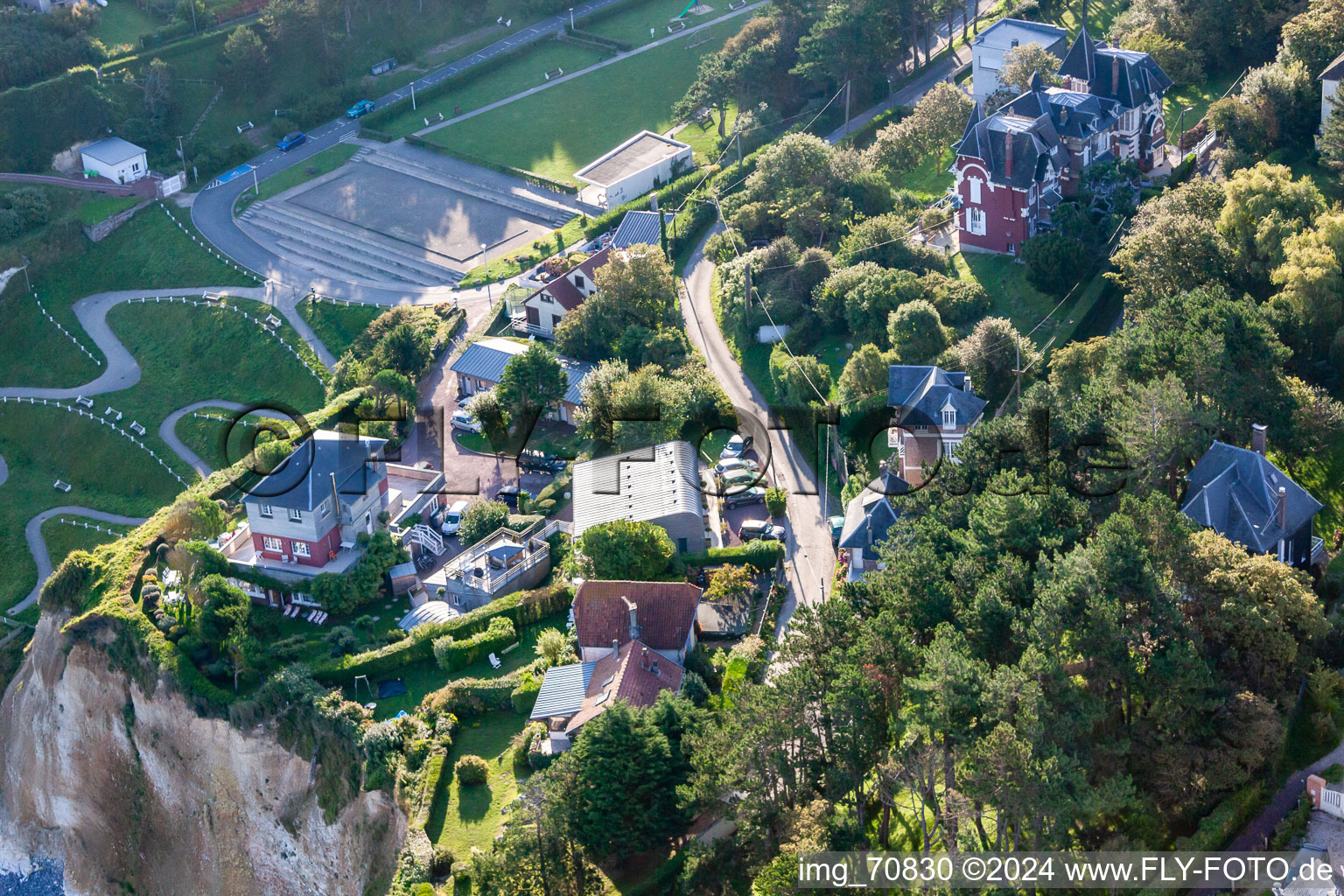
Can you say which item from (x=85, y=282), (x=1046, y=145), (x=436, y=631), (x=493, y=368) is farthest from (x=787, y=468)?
(x=85, y=282)

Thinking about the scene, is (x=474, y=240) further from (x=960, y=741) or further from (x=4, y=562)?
(x=960, y=741)

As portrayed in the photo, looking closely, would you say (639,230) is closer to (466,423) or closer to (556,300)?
(556,300)

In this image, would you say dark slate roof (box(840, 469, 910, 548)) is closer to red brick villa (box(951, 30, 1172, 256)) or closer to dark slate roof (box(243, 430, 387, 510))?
red brick villa (box(951, 30, 1172, 256))

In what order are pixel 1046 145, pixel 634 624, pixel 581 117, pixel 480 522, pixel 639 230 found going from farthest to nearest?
pixel 581 117 < pixel 639 230 < pixel 1046 145 < pixel 480 522 < pixel 634 624

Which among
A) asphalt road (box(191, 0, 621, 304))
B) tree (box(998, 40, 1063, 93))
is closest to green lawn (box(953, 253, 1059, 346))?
tree (box(998, 40, 1063, 93))

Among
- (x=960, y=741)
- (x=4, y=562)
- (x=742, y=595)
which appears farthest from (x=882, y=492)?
(x=4, y=562)

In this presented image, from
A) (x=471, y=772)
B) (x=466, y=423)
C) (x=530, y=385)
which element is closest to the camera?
(x=471, y=772)
